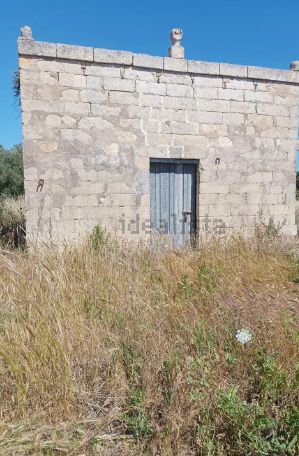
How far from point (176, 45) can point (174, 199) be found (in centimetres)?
279

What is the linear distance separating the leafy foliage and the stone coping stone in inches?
313

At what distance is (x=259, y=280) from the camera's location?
3861mm

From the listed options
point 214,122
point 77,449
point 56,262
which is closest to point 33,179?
point 56,262

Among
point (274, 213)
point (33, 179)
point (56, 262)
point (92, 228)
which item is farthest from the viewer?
point (274, 213)

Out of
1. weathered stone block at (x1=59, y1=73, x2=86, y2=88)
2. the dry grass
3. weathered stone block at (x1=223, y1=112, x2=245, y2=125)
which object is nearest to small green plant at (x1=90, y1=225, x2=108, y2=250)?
the dry grass

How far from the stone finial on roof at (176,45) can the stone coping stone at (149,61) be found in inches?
6.3

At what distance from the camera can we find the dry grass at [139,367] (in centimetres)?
187

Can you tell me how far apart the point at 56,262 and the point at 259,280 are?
2.31m

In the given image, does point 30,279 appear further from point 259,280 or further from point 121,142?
point 121,142

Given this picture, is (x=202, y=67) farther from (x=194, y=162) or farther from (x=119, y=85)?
(x=194, y=162)

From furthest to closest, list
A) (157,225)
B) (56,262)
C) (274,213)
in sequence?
(274,213), (157,225), (56,262)

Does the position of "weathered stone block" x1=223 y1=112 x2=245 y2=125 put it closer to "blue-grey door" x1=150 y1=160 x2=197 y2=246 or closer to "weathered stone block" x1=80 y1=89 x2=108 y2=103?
"blue-grey door" x1=150 y1=160 x2=197 y2=246

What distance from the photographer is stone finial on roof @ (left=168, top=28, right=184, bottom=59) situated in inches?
237

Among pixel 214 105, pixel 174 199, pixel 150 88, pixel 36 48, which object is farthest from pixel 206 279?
pixel 36 48
